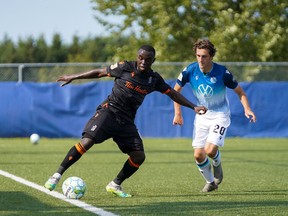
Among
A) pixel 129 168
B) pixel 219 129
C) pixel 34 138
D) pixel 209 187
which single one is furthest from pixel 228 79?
pixel 34 138

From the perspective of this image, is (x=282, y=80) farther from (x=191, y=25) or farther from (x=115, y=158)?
(x=115, y=158)

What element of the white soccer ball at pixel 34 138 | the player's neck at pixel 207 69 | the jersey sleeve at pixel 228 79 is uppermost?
the player's neck at pixel 207 69

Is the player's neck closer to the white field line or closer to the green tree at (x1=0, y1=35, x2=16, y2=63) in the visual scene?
the white field line

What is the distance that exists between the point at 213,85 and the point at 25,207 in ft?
10.5

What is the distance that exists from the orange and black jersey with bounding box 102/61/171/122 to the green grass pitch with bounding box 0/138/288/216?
1.03 metres

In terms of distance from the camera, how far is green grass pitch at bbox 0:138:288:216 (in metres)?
7.93

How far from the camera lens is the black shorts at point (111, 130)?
352 inches

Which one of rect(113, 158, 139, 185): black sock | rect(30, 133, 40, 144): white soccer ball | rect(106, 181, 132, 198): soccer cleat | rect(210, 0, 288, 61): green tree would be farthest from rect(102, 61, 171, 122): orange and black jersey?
rect(210, 0, 288, 61): green tree

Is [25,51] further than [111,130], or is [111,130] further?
[25,51]

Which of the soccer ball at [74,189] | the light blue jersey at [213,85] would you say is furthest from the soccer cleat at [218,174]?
the soccer ball at [74,189]

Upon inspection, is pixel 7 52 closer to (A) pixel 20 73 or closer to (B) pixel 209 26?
(B) pixel 209 26

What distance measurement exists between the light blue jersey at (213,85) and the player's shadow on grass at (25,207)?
8.65 ft

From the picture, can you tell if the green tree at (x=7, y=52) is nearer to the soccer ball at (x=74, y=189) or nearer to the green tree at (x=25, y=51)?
the green tree at (x=25, y=51)

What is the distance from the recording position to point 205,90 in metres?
9.95
